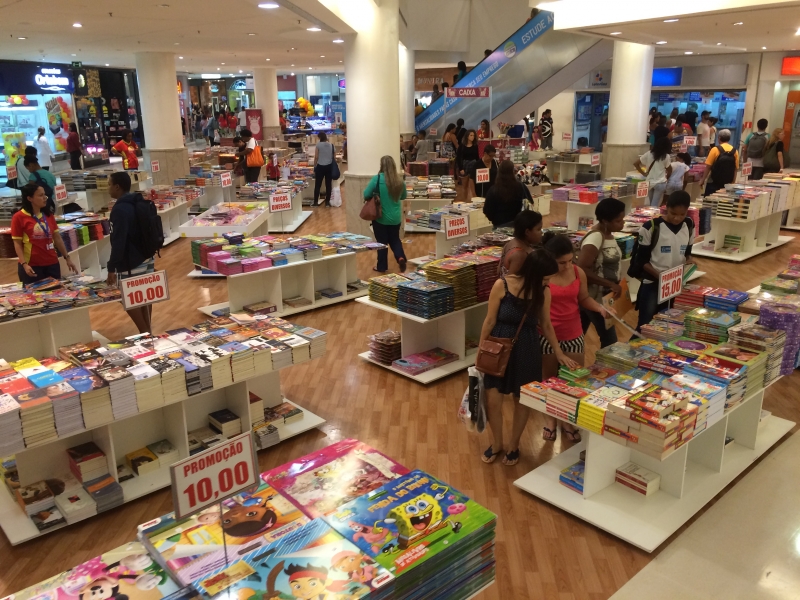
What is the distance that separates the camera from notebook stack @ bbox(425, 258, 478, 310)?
17.7ft

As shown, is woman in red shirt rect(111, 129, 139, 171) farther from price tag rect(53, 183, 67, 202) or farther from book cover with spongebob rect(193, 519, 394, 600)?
book cover with spongebob rect(193, 519, 394, 600)

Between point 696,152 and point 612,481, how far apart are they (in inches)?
545

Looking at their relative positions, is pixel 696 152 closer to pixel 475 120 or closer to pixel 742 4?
pixel 475 120

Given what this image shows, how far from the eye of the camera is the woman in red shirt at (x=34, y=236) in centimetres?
609

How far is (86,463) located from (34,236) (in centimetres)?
319

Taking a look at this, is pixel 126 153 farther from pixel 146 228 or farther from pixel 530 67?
pixel 530 67

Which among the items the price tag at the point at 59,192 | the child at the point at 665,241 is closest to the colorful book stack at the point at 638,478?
the child at the point at 665,241

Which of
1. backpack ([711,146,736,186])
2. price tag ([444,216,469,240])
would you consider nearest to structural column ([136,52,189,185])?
price tag ([444,216,469,240])

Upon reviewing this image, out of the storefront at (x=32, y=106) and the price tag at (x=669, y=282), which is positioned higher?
the storefront at (x=32, y=106)

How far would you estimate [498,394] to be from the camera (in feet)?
13.6

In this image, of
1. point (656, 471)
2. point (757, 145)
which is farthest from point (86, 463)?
point (757, 145)

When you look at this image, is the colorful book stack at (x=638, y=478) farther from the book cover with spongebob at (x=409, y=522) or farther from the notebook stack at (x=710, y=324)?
the book cover with spongebob at (x=409, y=522)

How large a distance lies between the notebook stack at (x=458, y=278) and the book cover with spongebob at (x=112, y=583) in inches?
139

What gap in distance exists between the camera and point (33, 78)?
18.4m
